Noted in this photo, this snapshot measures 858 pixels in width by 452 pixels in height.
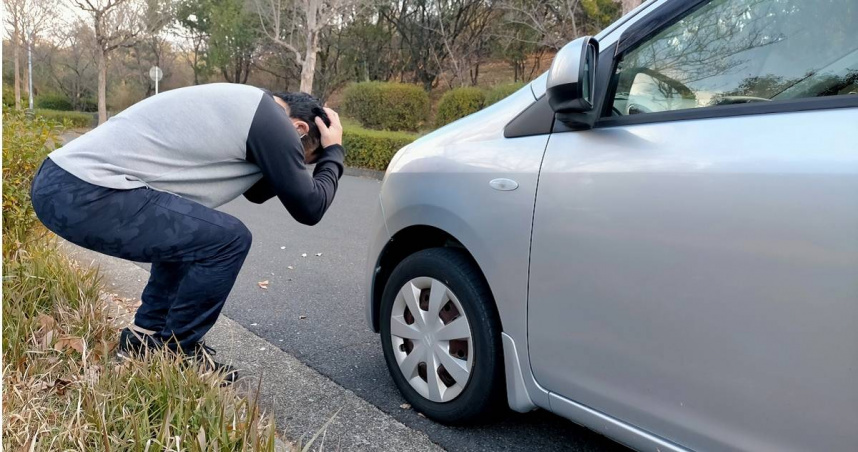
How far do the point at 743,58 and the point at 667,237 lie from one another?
1.91ft

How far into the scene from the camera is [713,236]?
1.57 m

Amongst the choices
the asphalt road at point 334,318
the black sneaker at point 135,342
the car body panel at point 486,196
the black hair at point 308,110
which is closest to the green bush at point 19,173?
the asphalt road at point 334,318

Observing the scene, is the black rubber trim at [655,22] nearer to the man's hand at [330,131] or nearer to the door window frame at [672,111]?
the door window frame at [672,111]

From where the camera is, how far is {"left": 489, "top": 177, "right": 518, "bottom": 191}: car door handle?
2.09 meters

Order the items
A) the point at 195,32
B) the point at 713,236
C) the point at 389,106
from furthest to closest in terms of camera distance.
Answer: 1. the point at 195,32
2. the point at 389,106
3. the point at 713,236

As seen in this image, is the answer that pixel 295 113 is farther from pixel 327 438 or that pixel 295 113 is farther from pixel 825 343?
pixel 825 343

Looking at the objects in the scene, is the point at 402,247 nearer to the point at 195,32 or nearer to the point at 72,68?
the point at 195,32

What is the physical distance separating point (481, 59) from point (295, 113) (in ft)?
70.6

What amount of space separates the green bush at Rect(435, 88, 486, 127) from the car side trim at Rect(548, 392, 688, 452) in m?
13.3

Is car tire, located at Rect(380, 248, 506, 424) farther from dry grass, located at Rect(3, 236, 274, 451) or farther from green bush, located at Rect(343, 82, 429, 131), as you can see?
green bush, located at Rect(343, 82, 429, 131)

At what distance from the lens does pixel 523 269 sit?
204 centimetres

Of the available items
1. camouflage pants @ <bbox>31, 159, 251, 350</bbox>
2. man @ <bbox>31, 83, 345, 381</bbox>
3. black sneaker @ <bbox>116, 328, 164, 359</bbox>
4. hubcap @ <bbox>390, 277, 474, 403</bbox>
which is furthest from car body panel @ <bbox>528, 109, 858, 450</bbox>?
black sneaker @ <bbox>116, 328, 164, 359</bbox>

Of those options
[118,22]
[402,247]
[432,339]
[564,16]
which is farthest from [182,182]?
[118,22]

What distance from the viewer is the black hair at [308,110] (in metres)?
2.49
